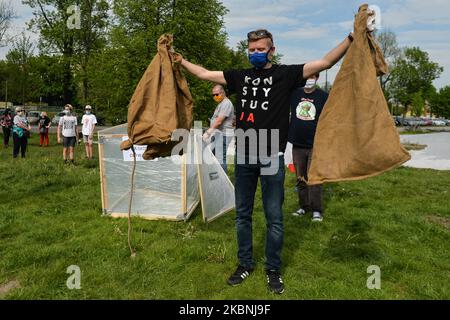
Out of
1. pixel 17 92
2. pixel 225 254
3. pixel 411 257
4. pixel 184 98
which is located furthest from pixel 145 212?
pixel 17 92

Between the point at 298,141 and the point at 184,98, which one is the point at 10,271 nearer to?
the point at 184,98

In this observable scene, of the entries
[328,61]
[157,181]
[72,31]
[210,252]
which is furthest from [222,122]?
[72,31]

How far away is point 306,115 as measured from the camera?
17.6 feet

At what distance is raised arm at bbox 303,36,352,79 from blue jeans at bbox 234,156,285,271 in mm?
798

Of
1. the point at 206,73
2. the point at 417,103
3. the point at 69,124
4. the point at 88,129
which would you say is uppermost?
the point at 417,103

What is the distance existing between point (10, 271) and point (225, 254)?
2168mm

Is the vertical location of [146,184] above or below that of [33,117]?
below

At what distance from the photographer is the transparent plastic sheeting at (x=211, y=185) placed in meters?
5.26

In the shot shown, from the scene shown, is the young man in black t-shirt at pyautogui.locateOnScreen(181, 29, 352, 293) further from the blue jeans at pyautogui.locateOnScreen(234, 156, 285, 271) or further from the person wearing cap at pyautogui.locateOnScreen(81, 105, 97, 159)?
the person wearing cap at pyautogui.locateOnScreen(81, 105, 97, 159)

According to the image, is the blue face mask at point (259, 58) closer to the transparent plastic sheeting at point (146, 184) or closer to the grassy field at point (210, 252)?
the grassy field at point (210, 252)

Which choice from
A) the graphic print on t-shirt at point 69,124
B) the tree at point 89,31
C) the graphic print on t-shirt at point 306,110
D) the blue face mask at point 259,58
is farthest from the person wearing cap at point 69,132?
the tree at point 89,31

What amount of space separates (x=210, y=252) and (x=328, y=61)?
2.38 metres

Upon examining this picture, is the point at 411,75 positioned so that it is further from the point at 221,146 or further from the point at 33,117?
the point at 221,146
